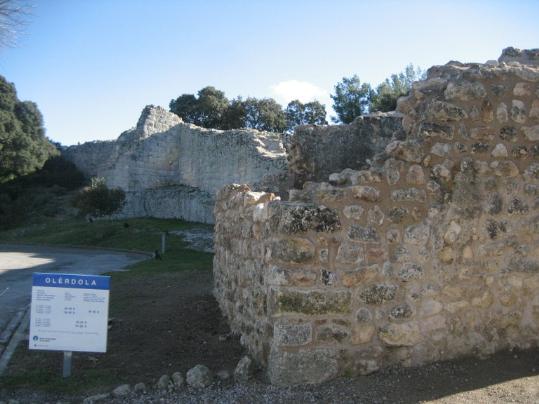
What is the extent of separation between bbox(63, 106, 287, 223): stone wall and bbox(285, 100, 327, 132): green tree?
17504 mm

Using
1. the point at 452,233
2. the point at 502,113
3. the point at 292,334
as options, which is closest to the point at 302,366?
the point at 292,334

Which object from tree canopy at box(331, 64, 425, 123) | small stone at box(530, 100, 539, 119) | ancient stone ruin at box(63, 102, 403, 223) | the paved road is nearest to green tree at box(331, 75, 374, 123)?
tree canopy at box(331, 64, 425, 123)

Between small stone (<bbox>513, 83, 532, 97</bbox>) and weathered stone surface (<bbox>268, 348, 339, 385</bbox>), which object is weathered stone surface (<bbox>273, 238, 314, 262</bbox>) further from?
small stone (<bbox>513, 83, 532, 97</bbox>)

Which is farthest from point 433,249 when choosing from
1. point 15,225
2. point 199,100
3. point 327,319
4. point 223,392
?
point 199,100

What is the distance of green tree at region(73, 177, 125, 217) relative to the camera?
27.6 m

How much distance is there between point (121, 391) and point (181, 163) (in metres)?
28.0

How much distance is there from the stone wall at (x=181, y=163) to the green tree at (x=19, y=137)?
775 cm

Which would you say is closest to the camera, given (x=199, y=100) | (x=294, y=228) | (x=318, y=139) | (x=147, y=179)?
(x=294, y=228)

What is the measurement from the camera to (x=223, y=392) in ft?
14.9

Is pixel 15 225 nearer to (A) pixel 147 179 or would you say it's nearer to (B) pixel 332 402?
(A) pixel 147 179

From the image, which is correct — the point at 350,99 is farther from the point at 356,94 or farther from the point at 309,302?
the point at 309,302

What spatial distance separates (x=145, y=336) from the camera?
22.4 feet

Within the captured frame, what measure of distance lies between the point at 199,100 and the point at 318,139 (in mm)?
43392

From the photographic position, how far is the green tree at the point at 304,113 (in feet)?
158
